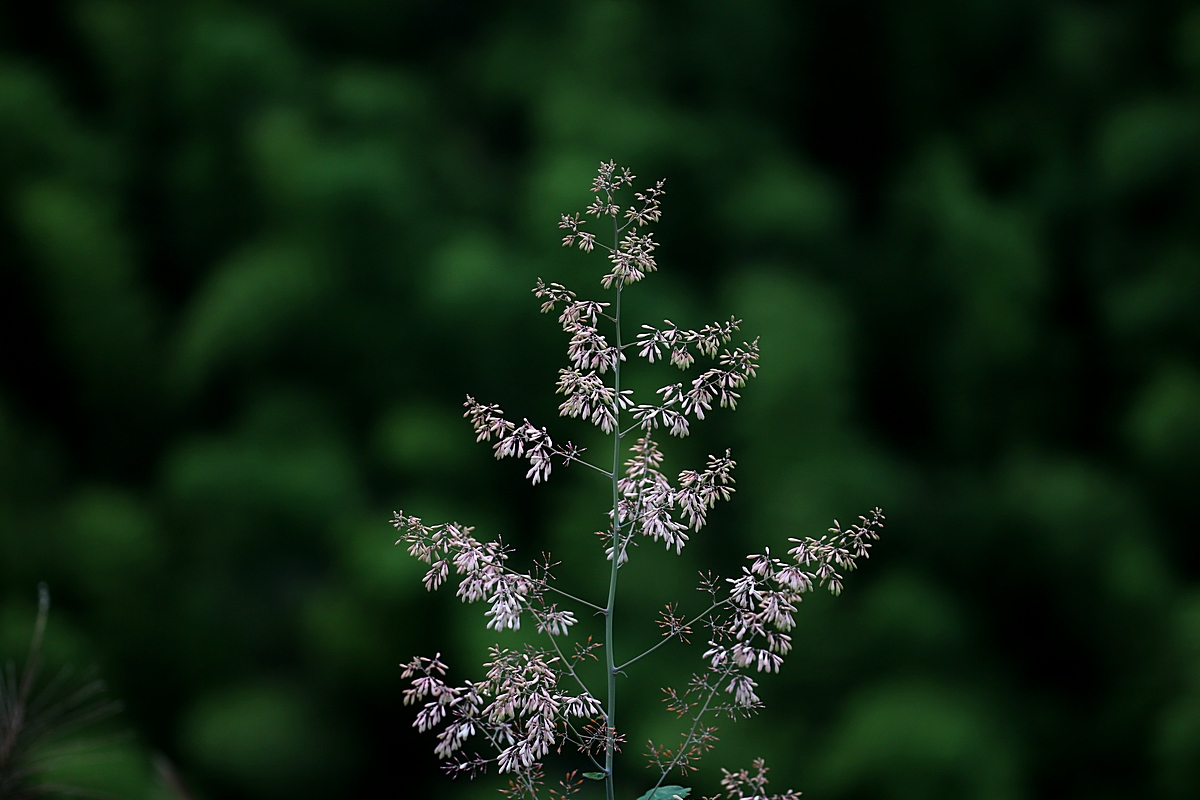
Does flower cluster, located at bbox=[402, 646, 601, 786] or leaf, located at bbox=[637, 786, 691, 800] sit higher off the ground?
flower cluster, located at bbox=[402, 646, 601, 786]

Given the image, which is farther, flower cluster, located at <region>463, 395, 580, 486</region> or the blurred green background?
the blurred green background

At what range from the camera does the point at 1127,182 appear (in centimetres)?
306

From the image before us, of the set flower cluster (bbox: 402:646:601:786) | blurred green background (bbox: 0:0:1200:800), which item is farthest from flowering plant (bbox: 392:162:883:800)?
blurred green background (bbox: 0:0:1200:800)

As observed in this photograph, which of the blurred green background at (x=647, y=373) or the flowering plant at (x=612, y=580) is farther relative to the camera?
the blurred green background at (x=647, y=373)

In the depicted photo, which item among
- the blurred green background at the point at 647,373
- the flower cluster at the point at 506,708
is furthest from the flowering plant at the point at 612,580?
the blurred green background at the point at 647,373

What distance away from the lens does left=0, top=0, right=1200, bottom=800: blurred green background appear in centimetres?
285

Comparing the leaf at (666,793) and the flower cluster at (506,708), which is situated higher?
the flower cluster at (506,708)

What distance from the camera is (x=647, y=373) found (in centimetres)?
287

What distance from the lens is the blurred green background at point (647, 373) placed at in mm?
2854

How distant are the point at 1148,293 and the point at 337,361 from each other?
8.18 ft

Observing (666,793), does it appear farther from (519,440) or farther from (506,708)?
(519,440)

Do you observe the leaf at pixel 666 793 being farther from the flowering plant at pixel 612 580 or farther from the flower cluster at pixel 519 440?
the flower cluster at pixel 519 440

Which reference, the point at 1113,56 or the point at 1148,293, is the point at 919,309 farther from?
the point at 1113,56

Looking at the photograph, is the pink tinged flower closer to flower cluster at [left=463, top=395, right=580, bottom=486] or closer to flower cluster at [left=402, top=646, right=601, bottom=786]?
flower cluster at [left=402, top=646, right=601, bottom=786]
